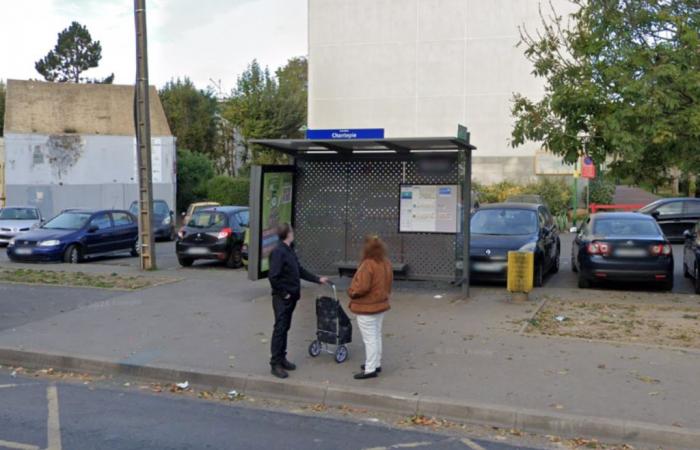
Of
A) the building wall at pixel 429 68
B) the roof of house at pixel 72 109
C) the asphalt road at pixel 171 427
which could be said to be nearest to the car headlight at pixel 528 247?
the asphalt road at pixel 171 427

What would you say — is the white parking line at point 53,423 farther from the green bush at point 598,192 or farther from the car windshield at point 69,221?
the green bush at point 598,192

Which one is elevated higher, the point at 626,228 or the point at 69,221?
the point at 626,228

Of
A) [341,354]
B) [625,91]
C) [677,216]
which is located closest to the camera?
[341,354]

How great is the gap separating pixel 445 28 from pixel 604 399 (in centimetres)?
3445

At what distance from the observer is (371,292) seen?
752cm

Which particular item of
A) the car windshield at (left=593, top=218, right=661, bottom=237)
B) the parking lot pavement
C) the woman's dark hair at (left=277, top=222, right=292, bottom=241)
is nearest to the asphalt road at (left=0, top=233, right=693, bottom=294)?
the car windshield at (left=593, top=218, right=661, bottom=237)

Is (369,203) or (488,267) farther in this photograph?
(488,267)

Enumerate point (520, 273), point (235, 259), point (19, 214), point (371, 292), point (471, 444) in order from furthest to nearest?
1. point (19, 214)
2. point (235, 259)
3. point (520, 273)
4. point (371, 292)
5. point (471, 444)

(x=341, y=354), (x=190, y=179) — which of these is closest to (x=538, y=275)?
(x=341, y=354)

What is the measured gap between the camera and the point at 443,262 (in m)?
13.0

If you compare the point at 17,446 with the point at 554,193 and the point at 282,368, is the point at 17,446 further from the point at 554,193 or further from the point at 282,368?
the point at 554,193

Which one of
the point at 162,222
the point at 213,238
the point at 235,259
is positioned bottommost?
the point at 235,259

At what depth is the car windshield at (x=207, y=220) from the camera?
58.3 feet

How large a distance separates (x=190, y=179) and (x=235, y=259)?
26935 mm
